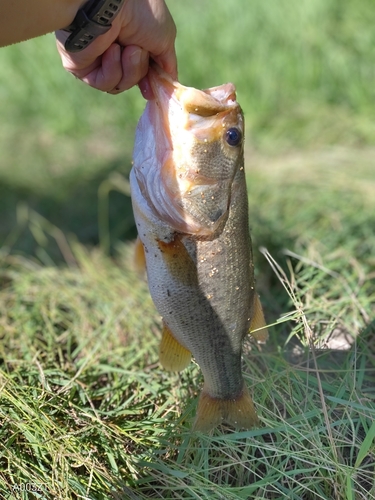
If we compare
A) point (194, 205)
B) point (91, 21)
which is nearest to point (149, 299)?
point (194, 205)

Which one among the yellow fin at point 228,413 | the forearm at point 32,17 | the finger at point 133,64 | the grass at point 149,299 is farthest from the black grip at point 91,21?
the yellow fin at point 228,413

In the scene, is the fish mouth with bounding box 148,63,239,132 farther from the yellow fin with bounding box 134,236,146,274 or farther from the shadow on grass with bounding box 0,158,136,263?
the shadow on grass with bounding box 0,158,136,263

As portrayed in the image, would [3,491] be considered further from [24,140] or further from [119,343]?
[24,140]

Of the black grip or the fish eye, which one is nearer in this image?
the black grip

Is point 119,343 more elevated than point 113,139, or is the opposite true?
point 119,343

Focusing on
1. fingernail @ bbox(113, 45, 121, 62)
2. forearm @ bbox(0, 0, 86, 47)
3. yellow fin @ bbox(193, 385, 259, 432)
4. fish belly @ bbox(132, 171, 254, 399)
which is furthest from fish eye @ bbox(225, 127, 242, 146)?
yellow fin @ bbox(193, 385, 259, 432)

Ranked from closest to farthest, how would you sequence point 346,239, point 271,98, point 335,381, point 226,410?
point 226,410, point 335,381, point 346,239, point 271,98

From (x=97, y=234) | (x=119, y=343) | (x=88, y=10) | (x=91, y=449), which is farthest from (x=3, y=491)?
(x=97, y=234)

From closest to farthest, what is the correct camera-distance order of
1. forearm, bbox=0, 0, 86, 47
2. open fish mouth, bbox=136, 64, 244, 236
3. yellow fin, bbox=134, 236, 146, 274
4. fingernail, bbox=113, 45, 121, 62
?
forearm, bbox=0, 0, 86, 47 → open fish mouth, bbox=136, 64, 244, 236 → fingernail, bbox=113, 45, 121, 62 → yellow fin, bbox=134, 236, 146, 274
